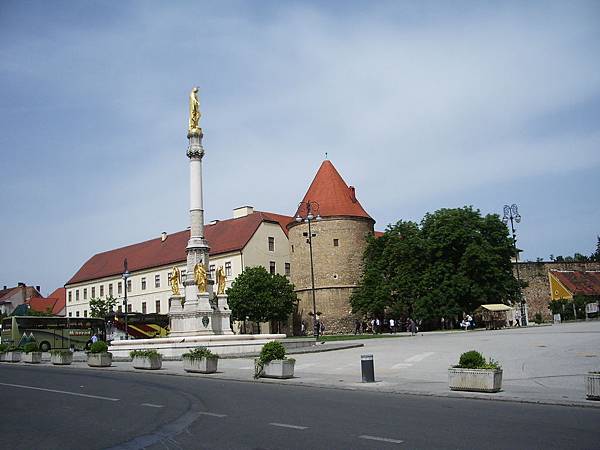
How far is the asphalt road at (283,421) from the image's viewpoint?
9117 millimetres

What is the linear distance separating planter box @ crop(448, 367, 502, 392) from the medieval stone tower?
52.8 m

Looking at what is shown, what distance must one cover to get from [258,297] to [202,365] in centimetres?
3891

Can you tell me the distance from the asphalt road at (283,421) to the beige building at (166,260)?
48.1 metres

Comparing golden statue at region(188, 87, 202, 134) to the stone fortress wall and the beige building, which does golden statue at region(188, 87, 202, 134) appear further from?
the stone fortress wall

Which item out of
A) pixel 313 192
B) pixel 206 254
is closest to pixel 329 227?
pixel 313 192

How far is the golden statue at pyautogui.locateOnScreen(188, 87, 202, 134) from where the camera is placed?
41.2m

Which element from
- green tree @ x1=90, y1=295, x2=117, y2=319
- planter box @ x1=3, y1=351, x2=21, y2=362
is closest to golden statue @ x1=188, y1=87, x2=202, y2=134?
planter box @ x1=3, y1=351, x2=21, y2=362

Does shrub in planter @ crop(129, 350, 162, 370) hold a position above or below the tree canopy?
below

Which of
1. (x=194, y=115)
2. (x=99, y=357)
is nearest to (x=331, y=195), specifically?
(x=194, y=115)

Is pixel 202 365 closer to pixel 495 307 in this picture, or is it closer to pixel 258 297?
pixel 495 307

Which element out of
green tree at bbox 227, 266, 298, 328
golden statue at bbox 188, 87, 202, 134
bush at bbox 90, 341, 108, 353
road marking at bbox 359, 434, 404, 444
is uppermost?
golden statue at bbox 188, 87, 202, 134

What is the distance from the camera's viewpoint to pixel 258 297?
62.5 m

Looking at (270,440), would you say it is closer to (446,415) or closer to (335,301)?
(446,415)

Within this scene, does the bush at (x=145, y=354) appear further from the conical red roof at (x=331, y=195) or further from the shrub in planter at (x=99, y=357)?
the conical red roof at (x=331, y=195)
